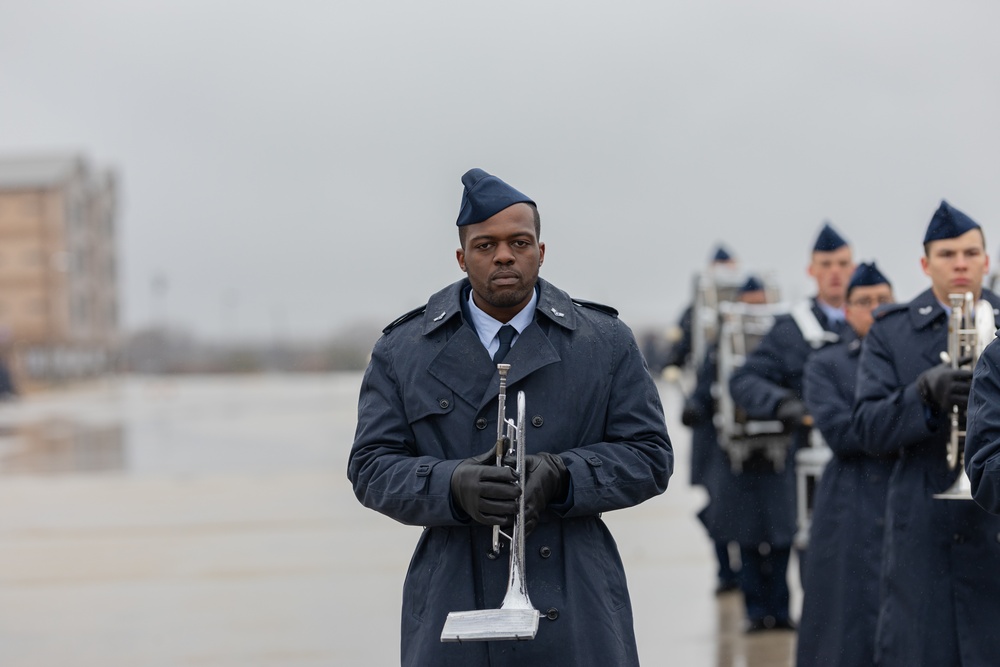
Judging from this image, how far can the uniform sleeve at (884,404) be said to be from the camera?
4234mm

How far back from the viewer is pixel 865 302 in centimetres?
547

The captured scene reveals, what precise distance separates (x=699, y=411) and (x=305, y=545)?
335cm

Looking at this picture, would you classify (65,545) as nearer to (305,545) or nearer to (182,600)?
(305,545)

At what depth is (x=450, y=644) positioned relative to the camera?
3.05m

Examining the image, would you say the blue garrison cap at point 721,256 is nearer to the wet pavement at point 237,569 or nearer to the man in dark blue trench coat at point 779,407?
the wet pavement at point 237,569

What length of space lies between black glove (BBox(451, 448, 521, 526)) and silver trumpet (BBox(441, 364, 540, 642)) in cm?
2

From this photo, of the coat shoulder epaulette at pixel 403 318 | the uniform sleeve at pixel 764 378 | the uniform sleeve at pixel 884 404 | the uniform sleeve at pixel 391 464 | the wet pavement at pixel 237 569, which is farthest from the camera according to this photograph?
the wet pavement at pixel 237 569

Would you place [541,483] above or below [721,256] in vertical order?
below

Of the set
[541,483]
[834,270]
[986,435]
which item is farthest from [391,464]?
[834,270]

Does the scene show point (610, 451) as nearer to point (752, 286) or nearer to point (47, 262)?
point (752, 286)

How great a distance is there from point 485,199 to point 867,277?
9.40ft

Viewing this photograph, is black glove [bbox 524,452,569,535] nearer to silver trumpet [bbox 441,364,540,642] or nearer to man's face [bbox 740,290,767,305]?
silver trumpet [bbox 441,364,540,642]

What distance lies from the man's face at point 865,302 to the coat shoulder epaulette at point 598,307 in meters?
2.35

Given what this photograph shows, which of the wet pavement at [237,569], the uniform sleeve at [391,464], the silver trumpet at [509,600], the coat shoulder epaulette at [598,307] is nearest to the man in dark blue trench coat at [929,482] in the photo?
the coat shoulder epaulette at [598,307]
